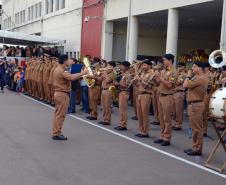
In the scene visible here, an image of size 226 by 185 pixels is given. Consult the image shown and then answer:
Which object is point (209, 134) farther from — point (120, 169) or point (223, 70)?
point (120, 169)

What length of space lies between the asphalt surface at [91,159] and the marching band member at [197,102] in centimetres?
34

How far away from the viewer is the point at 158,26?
30547 millimetres

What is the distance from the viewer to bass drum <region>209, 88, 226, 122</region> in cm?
876

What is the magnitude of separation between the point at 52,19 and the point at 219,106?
32.5 m

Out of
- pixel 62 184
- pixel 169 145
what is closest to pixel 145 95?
pixel 169 145

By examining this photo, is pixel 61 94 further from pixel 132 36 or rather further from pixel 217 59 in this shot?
pixel 132 36

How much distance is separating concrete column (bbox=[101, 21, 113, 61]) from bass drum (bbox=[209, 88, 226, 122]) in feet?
66.7

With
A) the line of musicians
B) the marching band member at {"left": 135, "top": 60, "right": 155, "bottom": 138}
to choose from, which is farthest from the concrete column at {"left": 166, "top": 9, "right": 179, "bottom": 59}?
the marching band member at {"left": 135, "top": 60, "right": 155, "bottom": 138}

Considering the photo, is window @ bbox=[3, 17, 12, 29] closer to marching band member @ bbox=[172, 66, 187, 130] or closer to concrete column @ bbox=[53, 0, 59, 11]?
concrete column @ bbox=[53, 0, 59, 11]

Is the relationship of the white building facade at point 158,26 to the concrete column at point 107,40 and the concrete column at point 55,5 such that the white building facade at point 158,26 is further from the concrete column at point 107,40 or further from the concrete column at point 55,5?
the concrete column at point 55,5

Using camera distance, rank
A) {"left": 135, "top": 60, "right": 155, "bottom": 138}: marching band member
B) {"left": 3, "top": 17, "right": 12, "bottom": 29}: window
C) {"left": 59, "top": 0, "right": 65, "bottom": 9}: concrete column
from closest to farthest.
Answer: {"left": 135, "top": 60, "right": 155, "bottom": 138}: marching band member, {"left": 59, "top": 0, "right": 65, "bottom": 9}: concrete column, {"left": 3, "top": 17, "right": 12, "bottom": 29}: window

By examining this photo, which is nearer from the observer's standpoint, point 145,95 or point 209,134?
point 145,95

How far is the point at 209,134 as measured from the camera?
13.7 m

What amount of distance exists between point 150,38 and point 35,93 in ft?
36.7
